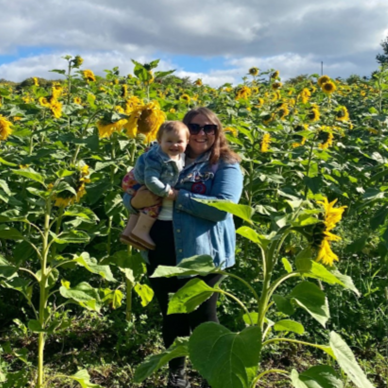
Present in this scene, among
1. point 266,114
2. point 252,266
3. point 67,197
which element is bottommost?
point 252,266

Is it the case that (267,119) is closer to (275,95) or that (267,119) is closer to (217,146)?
(217,146)

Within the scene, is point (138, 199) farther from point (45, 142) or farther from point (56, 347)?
point (45, 142)

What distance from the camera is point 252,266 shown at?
3812 mm

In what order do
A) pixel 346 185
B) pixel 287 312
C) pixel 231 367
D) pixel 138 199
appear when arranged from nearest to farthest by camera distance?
pixel 231 367
pixel 287 312
pixel 138 199
pixel 346 185

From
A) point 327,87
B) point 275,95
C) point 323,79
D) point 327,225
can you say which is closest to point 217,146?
point 327,225

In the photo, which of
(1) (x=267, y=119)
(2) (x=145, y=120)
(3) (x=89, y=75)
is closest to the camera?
(2) (x=145, y=120)

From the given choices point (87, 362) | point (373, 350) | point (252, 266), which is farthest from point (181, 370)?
point (252, 266)

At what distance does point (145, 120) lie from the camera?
2637 mm

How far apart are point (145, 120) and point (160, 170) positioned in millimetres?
503

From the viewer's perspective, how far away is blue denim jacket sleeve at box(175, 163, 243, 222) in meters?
2.14

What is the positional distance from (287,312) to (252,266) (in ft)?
8.14

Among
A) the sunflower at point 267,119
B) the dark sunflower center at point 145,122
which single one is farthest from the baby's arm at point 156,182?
the sunflower at point 267,119

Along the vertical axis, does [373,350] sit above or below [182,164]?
below

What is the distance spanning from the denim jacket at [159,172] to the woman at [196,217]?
0.18 ft
